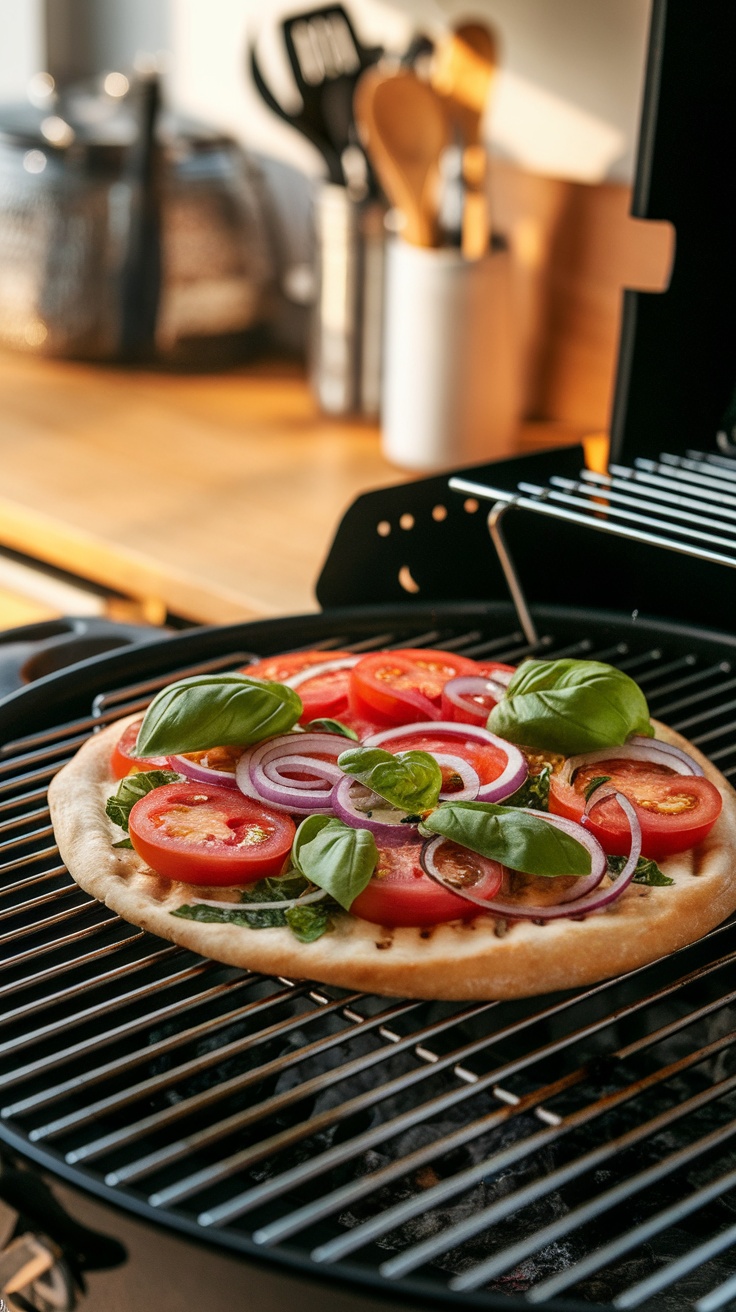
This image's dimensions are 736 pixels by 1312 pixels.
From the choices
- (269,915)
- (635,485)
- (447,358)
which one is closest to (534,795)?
(269,915)

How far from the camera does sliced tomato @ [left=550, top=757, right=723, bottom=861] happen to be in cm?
109

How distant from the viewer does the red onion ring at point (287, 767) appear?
1.11 metres

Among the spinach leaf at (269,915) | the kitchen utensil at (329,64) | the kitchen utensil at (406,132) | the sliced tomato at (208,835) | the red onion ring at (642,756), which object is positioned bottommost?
the spinach leaf at (269,915)

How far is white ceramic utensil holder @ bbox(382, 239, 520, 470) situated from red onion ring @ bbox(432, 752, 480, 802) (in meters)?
1.16

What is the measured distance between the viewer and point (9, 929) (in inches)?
41.2

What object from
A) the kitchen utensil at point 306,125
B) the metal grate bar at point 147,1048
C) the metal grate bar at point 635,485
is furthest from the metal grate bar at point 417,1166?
the kitchen utensil at point 306,125

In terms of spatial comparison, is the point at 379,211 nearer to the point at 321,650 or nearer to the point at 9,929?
the point at 321,650

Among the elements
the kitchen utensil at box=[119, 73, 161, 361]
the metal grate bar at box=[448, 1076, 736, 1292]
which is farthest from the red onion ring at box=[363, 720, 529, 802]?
the kitchen utensil at box=[119, 73, 161, 361]

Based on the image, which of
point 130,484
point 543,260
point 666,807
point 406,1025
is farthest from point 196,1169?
point 543,260

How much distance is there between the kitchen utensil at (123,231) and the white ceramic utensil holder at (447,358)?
0.43m

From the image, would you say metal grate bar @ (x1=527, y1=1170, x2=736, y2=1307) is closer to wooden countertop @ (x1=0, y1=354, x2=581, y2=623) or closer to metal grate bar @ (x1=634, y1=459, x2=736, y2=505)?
metal grate bar @ (x1=634, y1=459, x2=736, y2=505)

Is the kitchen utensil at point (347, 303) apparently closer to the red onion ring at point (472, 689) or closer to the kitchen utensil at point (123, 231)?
the kitchen utensil at point (123, 231)

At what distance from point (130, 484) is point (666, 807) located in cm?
132

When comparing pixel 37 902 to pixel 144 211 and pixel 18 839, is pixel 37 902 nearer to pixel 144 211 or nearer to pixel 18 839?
pixel 18 839
